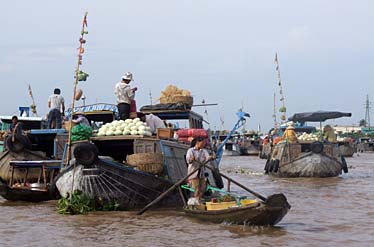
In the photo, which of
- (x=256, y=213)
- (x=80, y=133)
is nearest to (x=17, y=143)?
(x=80, y=133)

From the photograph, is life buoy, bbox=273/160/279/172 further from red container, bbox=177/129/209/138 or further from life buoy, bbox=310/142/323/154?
red container, bbox=177/129/209/138

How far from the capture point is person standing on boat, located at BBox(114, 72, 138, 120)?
12039mm

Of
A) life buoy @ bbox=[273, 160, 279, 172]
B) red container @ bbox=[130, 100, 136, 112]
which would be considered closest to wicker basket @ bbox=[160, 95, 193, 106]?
red container @ bbox=[130, 100, 136, 112]

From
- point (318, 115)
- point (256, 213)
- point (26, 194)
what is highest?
point (318, 115)

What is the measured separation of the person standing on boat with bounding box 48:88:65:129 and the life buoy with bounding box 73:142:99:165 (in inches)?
154

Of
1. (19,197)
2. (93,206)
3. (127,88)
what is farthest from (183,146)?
(19,197)

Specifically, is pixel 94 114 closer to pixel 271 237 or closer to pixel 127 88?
pixel 127 88

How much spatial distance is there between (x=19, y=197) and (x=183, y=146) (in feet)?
11.5

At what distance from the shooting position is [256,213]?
842 centimetres

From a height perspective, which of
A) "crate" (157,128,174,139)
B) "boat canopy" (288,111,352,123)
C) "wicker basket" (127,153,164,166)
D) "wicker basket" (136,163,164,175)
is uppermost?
"boat canopy" (288,111,352,123)

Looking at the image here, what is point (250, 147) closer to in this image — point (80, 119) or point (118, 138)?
point (80, 119)

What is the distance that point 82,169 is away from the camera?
33.0 ft

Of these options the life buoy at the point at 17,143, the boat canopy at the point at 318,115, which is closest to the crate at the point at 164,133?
the life buoy at the point at 17,143

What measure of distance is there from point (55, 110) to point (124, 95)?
7.72 feet
